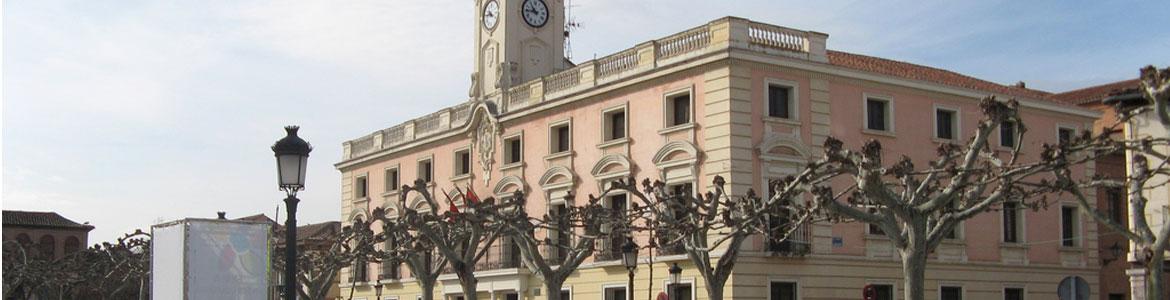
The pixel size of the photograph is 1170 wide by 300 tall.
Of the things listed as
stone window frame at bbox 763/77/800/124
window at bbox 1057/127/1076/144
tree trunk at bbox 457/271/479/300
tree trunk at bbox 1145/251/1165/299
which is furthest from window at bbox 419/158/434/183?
tree trunk at bbox 1145/251/1165/299

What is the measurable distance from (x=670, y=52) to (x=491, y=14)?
10.6m

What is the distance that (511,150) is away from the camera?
44625 mm

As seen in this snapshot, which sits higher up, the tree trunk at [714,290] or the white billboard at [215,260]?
the white billboard at [215,260]

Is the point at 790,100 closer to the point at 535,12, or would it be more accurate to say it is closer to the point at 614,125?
the point at 614,125

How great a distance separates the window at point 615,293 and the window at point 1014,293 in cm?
1056

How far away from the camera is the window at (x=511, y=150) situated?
146 feet

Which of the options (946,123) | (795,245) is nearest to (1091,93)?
(946,123)

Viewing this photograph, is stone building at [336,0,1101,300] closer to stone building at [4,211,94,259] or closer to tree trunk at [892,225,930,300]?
tree trunk at [892,225,930,300]

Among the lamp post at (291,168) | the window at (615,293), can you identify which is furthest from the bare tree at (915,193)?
the window at (615,293)

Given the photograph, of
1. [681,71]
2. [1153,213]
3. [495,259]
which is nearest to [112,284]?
[495,259]

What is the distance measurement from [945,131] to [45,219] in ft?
233

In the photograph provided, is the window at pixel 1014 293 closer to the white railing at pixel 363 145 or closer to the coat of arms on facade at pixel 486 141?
the coat of arms on facade at pixel 486 141

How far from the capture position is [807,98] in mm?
36562

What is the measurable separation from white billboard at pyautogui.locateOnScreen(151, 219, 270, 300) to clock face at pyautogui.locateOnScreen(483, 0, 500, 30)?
27.2 meters
